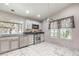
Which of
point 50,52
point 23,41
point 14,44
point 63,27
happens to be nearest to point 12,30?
point 14,44

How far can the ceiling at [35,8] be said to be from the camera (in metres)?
2.01

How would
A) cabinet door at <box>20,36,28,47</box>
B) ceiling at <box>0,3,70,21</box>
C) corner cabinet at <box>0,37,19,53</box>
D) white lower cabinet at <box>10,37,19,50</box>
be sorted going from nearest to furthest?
1. ceiling at <box>0,3,70,21</box>
2. corner cabinet at <box>0,37,19,53</box>
3. white lower cabinet at <box>10,37,19,50</box>
4. cabinet door at <box>20,36,28,47</box>

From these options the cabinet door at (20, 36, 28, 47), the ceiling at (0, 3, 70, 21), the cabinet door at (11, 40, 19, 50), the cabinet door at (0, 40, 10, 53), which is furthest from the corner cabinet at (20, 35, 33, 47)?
the ceiling at (0, 3, 70, 21)

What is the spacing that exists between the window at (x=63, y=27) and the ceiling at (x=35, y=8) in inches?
13.8

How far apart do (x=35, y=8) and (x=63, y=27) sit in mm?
1046

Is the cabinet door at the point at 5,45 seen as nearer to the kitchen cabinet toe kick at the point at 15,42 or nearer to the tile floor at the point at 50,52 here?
the kitchen cabinet toe kick at the point at 15,42

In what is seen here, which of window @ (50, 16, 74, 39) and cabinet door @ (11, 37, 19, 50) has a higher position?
window @ (50, 16, 74, 39)

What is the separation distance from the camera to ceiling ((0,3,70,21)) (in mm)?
2012

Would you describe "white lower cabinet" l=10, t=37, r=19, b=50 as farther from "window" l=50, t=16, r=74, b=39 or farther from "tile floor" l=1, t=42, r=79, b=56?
"window" l=50, t=16, r=74, b=39

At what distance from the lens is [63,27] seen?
2199 millimetres

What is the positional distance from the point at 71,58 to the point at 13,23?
200 centimetres

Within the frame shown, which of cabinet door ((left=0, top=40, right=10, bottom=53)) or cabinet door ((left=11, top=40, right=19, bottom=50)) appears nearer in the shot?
cabinet door ((left=0, top=40, right=10, bottom=53))

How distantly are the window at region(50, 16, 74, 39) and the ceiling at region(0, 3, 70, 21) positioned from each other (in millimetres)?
349

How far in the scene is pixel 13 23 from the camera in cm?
233
